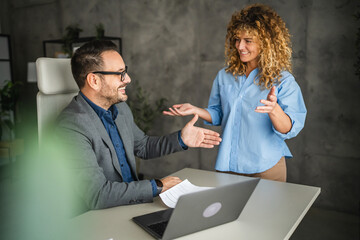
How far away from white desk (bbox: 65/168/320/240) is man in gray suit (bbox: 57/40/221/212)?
0.27ft

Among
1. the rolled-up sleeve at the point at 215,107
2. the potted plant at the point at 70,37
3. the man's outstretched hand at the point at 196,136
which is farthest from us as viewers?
the potted plant at the point at 70,37

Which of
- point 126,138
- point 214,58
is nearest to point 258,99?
point 126,138

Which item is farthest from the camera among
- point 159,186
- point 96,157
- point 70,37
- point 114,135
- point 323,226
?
point 70,37

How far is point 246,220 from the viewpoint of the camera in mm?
1315

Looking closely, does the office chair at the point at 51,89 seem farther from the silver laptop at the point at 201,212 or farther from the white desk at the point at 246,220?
the silver laptop at the point at 201,212

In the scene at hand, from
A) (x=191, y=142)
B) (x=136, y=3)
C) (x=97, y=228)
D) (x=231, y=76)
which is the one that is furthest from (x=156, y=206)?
(x=136, y=3)

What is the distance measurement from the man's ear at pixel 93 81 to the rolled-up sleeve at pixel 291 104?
1.07m

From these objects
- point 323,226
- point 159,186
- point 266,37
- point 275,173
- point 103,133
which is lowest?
point 323,226

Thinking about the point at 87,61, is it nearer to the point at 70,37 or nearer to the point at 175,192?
the point at 175,192

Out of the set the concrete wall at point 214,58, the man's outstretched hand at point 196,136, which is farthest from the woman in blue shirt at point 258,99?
the concrete wall at point 214,58

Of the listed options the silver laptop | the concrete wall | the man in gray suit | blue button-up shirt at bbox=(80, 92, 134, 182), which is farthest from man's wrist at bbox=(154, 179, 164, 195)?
the concrete wall

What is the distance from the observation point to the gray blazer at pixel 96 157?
1.44 meters

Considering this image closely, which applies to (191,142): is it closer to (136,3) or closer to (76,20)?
(136,3)

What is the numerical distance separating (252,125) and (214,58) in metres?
2.12
